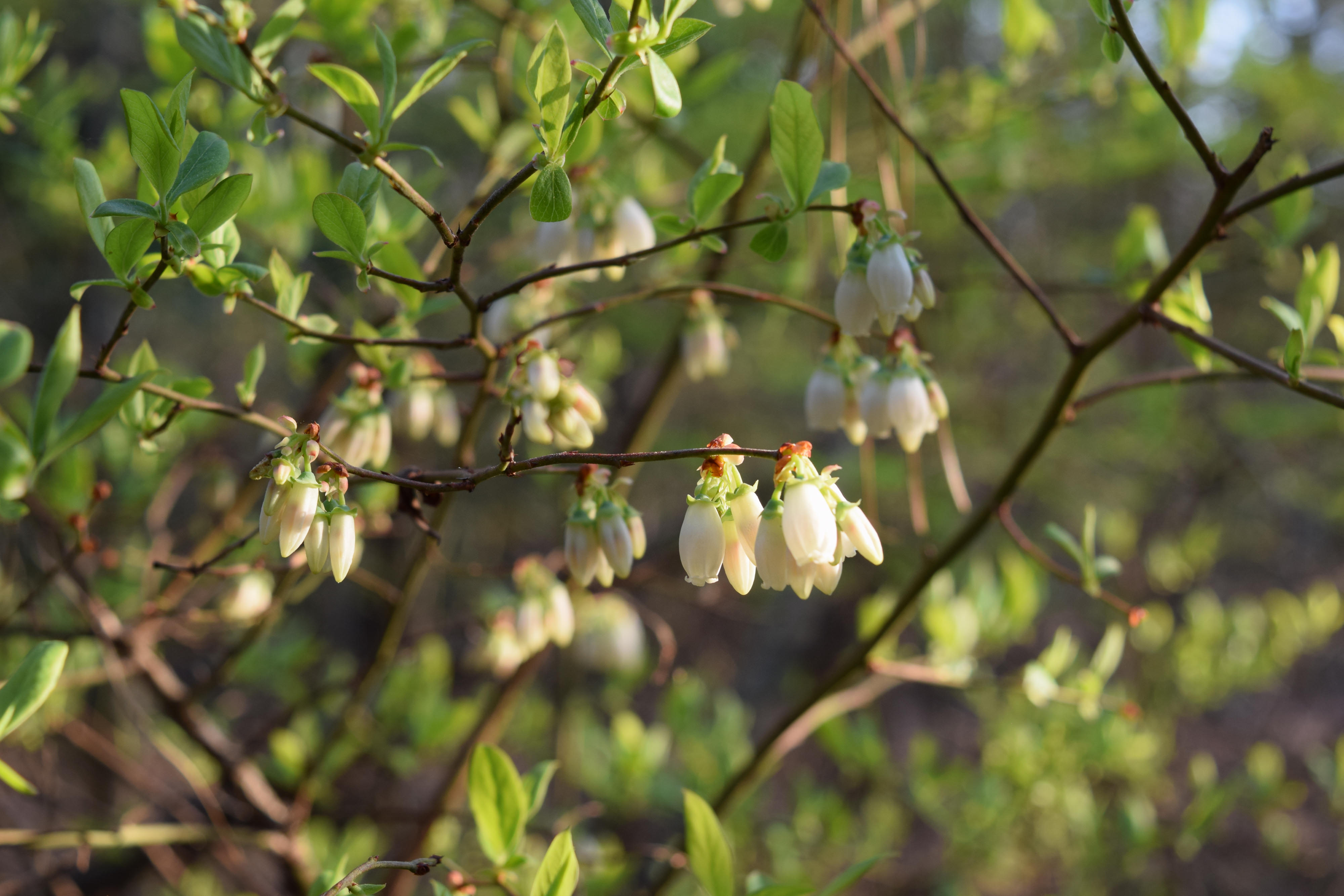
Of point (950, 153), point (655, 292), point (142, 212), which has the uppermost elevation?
point (950, 153)

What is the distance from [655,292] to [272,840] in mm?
1286

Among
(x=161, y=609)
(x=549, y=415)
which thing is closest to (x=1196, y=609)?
(x=549, y=415)

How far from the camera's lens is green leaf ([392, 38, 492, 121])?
2.21 feet

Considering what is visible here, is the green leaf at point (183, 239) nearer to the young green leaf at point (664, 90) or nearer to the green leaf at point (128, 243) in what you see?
the green leaf at point (128, 243)

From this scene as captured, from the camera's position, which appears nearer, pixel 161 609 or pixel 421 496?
pixel 421 496

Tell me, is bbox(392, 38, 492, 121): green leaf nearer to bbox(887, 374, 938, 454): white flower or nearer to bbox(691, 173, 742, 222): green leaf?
bbox(691, 173, 742, 222): green leaf

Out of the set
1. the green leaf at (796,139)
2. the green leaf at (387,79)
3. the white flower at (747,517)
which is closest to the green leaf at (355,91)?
the green leaf at (387,79)

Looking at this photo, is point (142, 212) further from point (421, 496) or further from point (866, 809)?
point (866, 809)

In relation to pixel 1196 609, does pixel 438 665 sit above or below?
below

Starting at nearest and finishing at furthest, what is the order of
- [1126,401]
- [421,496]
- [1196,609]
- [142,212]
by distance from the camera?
[142,212], [421,496], [1196,609], [1126,401]

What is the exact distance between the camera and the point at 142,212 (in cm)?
65

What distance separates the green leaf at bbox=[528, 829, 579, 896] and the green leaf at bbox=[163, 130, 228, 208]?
64 cm

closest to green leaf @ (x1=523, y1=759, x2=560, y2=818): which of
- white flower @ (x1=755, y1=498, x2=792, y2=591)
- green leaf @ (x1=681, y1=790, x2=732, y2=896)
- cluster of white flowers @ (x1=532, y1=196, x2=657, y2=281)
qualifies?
green leaf @ (x1=681, y1=790, x2=732, y2=896)

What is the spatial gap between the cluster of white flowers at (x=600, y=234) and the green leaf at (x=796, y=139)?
0.38m
